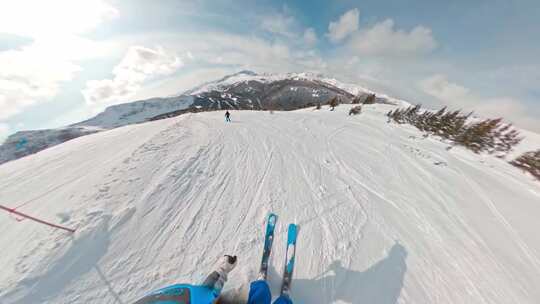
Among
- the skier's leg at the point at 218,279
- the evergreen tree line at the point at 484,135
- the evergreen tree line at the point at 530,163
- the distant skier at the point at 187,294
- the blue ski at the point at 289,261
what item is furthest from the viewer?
→ the evergreen tree line at the point at 484,135

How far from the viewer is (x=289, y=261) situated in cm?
349

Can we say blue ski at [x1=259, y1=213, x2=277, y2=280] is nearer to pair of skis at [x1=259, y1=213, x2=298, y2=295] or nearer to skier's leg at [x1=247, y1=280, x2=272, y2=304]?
pair of skis at [x1=259, y1=213, x2=298, y2=295]

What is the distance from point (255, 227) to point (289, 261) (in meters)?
1.10

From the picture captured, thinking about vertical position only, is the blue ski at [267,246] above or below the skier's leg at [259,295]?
below

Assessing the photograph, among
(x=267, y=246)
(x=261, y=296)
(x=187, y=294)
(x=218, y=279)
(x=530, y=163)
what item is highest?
(x=187, y=294)

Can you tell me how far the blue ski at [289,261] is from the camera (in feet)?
10.1

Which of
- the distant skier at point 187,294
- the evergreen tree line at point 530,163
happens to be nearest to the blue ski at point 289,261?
the distant skier at point 187,294

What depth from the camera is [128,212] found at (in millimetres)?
4230

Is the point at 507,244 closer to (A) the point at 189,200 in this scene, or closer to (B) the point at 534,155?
(A) the point at 189,200

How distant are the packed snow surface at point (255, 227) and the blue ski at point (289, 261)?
0.16m

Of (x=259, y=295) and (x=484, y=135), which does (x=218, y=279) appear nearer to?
(x=259, y=295)

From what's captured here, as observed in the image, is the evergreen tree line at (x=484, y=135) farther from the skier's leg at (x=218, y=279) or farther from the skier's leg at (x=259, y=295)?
the skier's leg at (x=218, y=279)

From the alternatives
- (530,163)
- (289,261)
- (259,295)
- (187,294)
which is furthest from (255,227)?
(530,163)

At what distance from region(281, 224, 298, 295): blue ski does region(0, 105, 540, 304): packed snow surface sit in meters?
0.16
